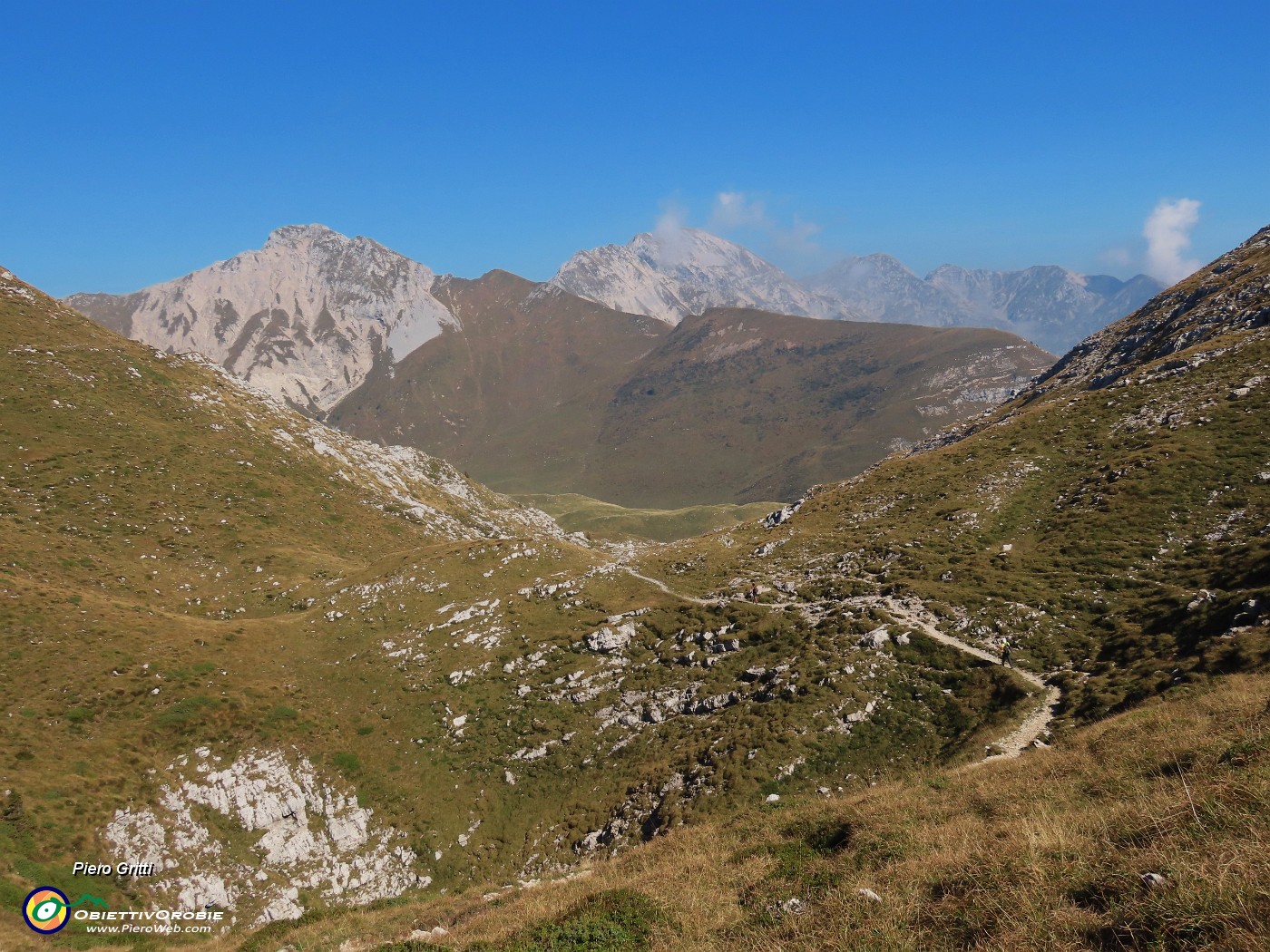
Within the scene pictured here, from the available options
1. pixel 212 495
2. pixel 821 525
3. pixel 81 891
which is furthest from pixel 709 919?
pixel 212 495

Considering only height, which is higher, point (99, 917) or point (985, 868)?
point (985, 868)

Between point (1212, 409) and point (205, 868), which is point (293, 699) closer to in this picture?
point (205, 868)

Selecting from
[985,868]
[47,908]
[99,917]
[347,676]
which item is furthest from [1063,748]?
[347,676]

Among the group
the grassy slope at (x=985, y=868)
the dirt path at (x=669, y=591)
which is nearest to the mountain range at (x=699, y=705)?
the grassy slope at (x=985, y=868)

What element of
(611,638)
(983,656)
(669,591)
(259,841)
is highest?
(669,591)

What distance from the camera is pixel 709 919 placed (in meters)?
15.0

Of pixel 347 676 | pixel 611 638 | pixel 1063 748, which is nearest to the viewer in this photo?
pixel 1063 748

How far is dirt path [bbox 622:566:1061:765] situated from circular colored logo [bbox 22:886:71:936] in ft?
149

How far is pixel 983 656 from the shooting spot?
4041 centimetres

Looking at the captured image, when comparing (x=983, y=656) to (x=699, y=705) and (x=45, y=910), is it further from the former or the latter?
(x=45, y=910)

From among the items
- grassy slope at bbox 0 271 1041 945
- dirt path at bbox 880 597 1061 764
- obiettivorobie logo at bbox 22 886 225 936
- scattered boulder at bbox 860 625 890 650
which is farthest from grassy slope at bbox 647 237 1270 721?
obiettivorobie logo at bbox 22 886 225 936

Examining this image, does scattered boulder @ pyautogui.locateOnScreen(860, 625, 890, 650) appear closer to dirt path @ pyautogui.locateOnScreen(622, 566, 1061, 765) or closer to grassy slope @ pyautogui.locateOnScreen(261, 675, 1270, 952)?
dirt path @ pyautogui.locateOnScreen(622, 566, 1061, 765)

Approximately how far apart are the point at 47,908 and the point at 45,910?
0.24 metres

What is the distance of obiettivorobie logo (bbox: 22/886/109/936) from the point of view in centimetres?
2906
